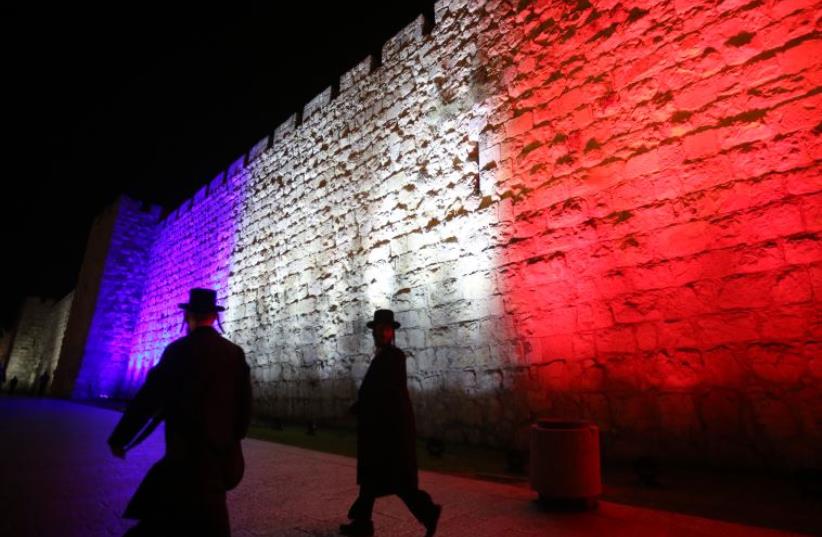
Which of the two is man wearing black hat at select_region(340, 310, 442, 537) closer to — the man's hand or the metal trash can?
the metal trash can

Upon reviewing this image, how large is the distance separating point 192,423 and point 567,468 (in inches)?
83.1

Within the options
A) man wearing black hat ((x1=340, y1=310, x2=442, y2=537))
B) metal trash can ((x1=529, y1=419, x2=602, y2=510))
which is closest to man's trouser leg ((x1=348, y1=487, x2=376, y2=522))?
man wearing black hat ((x1=340, y1=310, x2=442, y2=537))

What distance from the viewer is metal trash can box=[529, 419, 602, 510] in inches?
105

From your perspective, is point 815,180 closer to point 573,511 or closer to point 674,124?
point 674,124

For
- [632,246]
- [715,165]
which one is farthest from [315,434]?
[715,165]

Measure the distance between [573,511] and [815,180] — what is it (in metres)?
2.86

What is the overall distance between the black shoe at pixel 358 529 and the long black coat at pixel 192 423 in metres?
0.86

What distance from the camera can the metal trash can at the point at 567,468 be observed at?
266 centimetres

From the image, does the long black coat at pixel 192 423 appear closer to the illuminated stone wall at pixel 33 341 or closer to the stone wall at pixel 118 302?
the stone wall at pixel 118 302

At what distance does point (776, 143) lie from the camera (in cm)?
338

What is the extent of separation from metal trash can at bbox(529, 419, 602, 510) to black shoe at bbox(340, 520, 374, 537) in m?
1.08

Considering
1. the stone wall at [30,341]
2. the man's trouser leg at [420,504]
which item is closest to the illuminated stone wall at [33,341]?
the stone wall at [30,341]

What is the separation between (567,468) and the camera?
8.80 ft

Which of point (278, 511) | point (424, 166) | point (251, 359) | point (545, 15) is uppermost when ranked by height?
point (545, 15)
